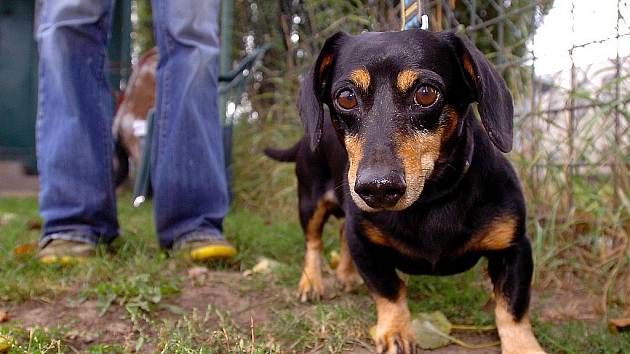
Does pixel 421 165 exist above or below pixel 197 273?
above

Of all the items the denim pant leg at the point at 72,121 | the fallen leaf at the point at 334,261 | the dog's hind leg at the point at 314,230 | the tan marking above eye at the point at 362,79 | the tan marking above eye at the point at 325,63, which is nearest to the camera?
the tan marking above eye at the point at 362,79

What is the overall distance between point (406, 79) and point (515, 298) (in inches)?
27.6

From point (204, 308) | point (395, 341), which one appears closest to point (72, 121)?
point (204, 308)

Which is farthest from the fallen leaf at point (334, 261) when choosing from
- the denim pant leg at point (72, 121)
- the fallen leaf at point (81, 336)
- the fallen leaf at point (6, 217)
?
the fallen leaf at point (6, 217)

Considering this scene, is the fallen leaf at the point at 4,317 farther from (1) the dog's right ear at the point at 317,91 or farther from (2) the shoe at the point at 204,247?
(1) the dog's right ear at the point at 317,91

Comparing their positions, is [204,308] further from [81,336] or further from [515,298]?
[515,298]

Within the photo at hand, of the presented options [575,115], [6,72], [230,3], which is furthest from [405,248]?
[6,72]

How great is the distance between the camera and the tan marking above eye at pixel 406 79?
1581mm

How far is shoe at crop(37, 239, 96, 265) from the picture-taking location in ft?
8.13

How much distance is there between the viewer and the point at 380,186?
140 centimetres

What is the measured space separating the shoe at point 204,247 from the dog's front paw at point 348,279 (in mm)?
498

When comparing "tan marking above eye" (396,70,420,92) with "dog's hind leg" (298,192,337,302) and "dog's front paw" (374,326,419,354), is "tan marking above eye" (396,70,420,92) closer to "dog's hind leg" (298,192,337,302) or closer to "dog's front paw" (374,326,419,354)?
"dog's front paw" (374,326,419,354)

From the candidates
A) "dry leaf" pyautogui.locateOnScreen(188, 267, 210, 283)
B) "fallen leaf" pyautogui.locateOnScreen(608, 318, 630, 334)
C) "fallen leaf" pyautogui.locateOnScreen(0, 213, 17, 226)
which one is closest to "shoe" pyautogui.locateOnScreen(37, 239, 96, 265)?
"dry leaf" pyautogui.locateOnScreen(188, 267, 210, 283)

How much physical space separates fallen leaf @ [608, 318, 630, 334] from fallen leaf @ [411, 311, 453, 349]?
1.57 ft
